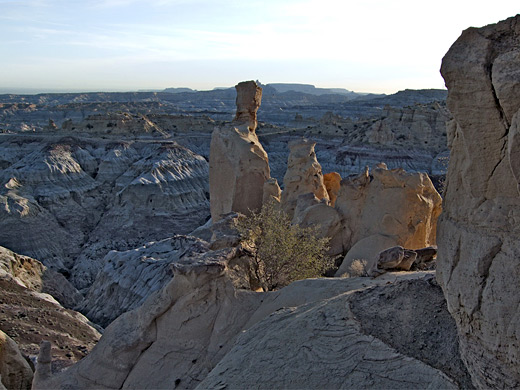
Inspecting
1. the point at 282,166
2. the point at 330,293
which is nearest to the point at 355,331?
the point at 330,293

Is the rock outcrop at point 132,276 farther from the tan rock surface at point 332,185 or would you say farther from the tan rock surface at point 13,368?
the tan rock surface at point 332,185

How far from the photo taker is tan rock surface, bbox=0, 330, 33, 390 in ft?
33.1

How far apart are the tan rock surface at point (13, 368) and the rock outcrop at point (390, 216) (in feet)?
24.3

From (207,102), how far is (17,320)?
14084 centimetres

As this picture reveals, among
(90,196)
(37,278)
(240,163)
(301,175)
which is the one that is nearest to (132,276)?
(240,163)

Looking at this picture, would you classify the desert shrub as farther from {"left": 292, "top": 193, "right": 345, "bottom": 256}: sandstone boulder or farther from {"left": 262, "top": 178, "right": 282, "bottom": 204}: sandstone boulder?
{"left": 262, "top": 178, "right": 282, "bottom": 204}: sandstone boulder

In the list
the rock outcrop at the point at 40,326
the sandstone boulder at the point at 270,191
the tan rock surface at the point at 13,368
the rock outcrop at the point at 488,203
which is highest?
the rock outcrop at the point at 488,203

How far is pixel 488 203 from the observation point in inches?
187

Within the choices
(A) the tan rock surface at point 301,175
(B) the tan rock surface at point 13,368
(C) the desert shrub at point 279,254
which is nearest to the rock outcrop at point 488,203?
(C) the desert shrub at point 279,254

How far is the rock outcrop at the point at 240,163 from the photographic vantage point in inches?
642

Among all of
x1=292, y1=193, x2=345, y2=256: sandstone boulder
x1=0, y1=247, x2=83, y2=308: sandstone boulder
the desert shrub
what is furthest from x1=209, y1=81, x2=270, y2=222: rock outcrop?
x1=0, y1=247, x2=83, y2=308: sandstone boulder

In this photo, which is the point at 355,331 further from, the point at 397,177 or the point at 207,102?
the point at 207,102

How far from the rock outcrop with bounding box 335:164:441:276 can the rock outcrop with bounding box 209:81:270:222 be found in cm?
400

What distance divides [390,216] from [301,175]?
13.9ft
